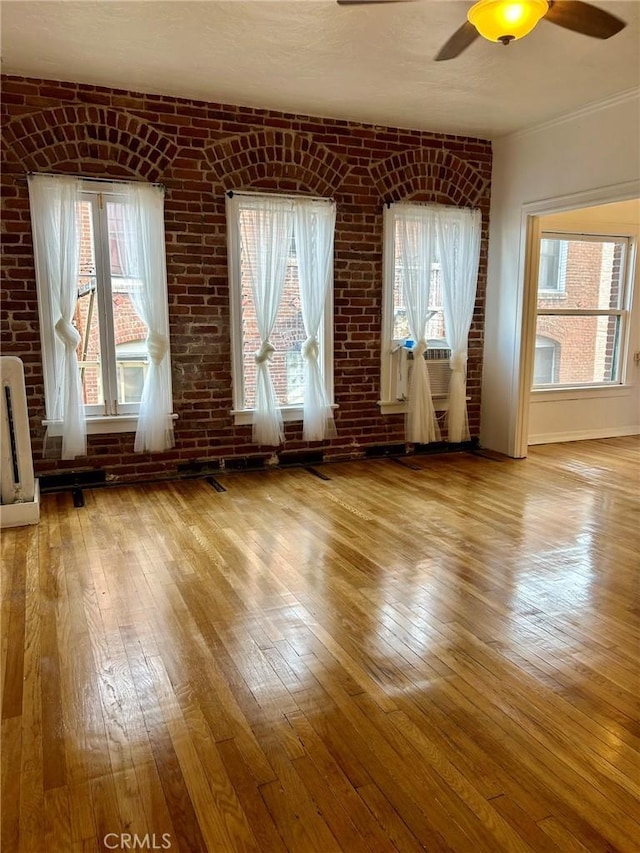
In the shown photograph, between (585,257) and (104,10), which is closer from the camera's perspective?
(104,10)

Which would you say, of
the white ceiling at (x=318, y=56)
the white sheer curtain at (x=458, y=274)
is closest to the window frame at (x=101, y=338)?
the white ceiling at (x=318, y=56)

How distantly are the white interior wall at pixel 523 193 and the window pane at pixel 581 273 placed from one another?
0.69m

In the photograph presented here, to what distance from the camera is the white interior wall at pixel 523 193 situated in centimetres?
437

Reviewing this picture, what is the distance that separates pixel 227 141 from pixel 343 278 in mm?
1409

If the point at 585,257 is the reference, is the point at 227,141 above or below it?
above

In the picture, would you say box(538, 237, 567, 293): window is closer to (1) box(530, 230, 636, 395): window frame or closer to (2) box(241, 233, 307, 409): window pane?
(1) box(530, 230, 636, 395): window frame

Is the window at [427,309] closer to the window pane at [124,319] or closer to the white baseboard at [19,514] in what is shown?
the window pane at [124,319]

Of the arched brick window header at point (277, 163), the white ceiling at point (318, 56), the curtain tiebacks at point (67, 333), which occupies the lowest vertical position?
the curtain tiebacks at point (67, 333)

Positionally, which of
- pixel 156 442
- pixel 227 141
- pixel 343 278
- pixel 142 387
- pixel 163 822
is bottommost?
pixel 163 822

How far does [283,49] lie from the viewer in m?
3.53

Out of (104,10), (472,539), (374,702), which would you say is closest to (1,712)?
(374,702)

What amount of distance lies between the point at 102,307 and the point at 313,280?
1681 millimetres

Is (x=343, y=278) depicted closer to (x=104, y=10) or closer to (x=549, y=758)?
(x=104, y=10)

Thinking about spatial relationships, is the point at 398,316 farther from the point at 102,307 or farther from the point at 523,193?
the point at 102,307
